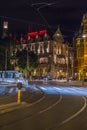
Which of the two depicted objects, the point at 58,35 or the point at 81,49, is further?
the point at 58,35

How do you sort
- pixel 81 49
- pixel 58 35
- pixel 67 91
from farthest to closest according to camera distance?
pixel 58 35, pixel 81 49, pixel 67 91

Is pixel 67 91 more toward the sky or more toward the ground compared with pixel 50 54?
more toward the ground

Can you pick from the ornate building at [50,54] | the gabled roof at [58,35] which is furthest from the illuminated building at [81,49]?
the gabled roof at [58,35]

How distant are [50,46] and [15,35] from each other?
24.9 meters

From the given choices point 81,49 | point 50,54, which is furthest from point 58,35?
point 81,49

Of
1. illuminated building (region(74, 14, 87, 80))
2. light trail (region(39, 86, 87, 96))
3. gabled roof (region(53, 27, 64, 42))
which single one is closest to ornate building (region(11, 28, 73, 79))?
gabled roof (region(53, 27, 64, 42))

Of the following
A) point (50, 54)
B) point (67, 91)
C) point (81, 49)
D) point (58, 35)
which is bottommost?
point (67, 91)

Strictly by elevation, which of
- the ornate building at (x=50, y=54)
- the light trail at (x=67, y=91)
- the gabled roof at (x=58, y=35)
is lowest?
the light trail at (x=67, y=91)

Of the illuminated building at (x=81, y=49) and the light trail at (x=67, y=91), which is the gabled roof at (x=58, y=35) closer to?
the illuminated building at (x=81, y=49)

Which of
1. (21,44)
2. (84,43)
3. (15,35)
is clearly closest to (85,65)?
(84,43)

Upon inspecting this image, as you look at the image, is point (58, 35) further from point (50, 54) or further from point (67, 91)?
point (67, 91)

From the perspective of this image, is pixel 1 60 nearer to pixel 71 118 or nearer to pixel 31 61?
pixel 31 61

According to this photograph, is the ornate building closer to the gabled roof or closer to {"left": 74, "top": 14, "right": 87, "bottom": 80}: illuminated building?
the gabled roof

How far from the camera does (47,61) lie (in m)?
144
